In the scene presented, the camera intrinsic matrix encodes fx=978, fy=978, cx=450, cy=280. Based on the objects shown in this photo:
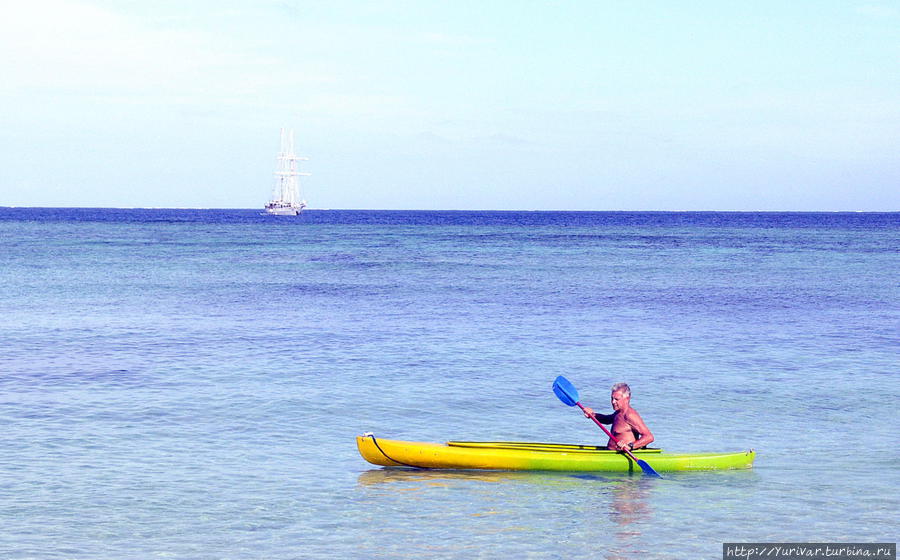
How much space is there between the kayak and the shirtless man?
16cm

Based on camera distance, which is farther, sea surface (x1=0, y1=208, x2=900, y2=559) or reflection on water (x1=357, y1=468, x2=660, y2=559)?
reflection on water (x1=357, y1=468, x2=660, y2=559)

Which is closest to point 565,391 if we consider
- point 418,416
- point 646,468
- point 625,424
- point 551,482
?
point 625,424

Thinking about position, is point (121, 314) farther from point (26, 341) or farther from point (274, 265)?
point (274, 265)

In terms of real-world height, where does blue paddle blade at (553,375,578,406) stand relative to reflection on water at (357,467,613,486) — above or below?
above

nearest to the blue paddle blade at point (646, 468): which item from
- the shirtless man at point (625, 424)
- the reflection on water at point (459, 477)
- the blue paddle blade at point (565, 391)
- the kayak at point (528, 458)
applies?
the kayak at point (528, 458)

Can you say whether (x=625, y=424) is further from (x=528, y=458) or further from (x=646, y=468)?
(x=528, y=458)

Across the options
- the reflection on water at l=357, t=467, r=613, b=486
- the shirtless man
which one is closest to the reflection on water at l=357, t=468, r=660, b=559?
the reflection on water at l=357, t=467, r=613, b=486

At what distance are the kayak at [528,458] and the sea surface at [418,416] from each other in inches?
6.8

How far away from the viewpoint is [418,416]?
16578mm

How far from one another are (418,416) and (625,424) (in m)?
4.26

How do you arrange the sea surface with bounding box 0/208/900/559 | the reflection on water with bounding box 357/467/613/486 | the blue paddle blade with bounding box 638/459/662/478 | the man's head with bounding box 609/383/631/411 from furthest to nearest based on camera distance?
1. the man's head with bounding box 609/383/631/411
2. the blue paddle blade with bounding box 638/459/662/478
3. the reflection on water with bounding box 357/467/613/486
4. the sea surface with bounding box 0/208/900/559

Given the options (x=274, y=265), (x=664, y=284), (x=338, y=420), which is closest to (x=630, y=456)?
(x=338, y=420)

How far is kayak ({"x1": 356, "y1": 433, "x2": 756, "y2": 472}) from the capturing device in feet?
43.2

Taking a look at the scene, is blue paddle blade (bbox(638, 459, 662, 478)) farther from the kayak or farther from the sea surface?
the sea surface
